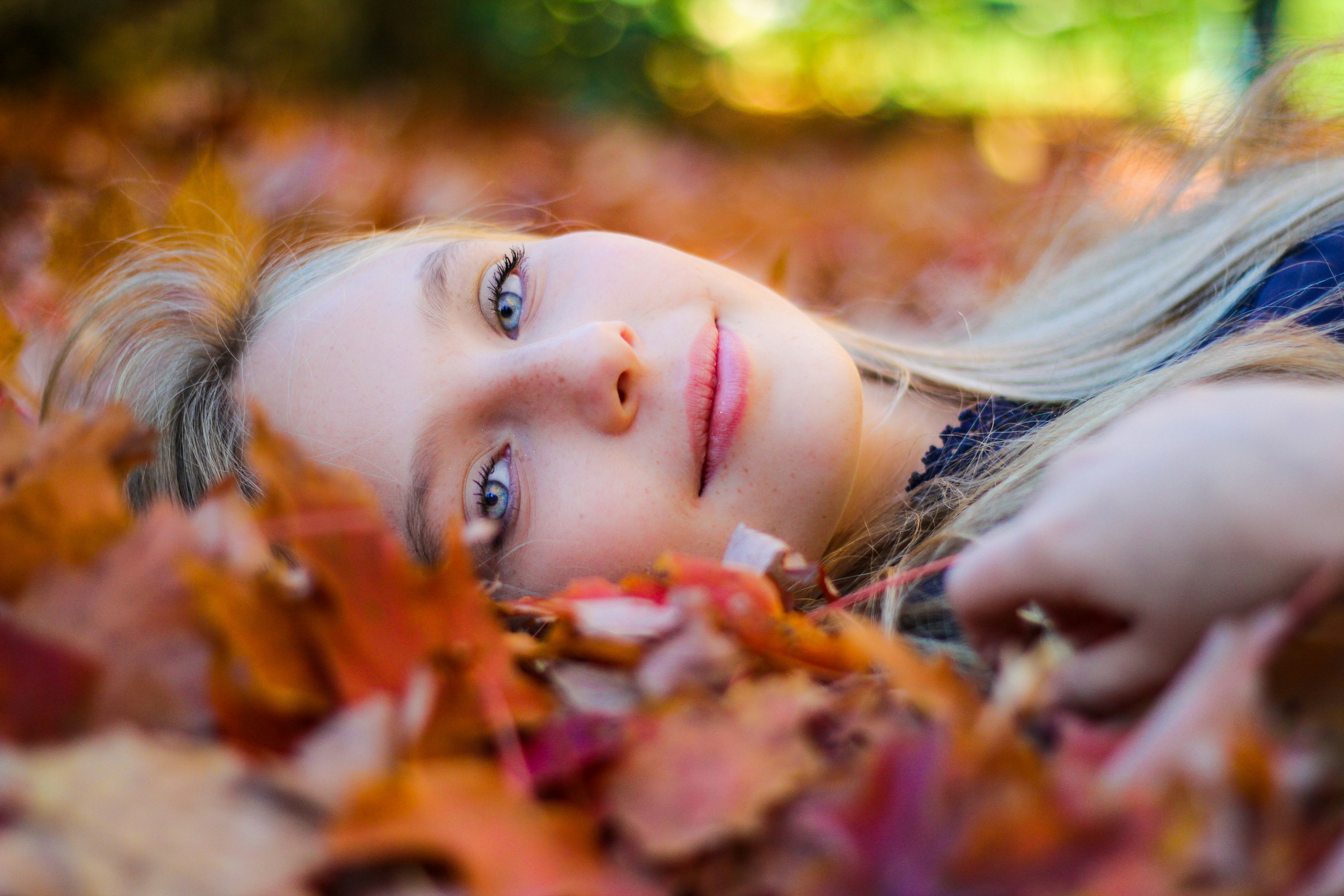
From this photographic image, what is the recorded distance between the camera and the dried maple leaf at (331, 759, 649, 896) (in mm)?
387

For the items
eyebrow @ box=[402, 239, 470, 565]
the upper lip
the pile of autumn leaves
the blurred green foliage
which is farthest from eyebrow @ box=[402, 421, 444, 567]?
the blurred green foliage

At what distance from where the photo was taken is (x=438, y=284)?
1137mm

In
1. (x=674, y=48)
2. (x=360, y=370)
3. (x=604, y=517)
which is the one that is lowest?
(x=604, y=517)

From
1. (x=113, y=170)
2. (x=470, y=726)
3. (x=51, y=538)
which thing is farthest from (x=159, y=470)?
(x=113, y=170)

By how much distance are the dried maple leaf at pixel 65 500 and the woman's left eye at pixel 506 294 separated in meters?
0.58

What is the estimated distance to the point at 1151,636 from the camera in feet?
1.75

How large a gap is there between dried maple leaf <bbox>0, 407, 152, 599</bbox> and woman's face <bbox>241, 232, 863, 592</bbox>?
43cm

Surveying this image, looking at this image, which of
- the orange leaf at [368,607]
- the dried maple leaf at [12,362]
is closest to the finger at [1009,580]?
the orange leaf at [368,607]

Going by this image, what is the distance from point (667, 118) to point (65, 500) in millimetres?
5704

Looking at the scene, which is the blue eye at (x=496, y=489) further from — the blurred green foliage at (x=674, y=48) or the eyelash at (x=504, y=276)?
the blurred green foliage at (x=674, y=48)

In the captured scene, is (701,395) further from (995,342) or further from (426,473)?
(995,342)

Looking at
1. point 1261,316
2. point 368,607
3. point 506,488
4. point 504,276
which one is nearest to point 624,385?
point 506,488

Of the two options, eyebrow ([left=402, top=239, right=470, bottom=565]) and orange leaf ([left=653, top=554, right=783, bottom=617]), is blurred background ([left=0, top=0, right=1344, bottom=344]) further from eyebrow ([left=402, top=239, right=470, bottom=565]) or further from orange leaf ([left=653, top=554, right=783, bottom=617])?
orange leaf ([left=653, top=554, right=783, bottom=617])

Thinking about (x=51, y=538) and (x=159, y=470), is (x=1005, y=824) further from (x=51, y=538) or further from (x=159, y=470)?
(x=159, y=470)
